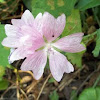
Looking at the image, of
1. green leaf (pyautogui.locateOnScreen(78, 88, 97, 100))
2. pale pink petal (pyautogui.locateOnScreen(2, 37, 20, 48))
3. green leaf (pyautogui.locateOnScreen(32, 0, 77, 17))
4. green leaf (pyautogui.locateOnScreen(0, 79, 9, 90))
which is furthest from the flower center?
green leaf (pyautogui.locateOnScreen(0, 79, 9, 90))

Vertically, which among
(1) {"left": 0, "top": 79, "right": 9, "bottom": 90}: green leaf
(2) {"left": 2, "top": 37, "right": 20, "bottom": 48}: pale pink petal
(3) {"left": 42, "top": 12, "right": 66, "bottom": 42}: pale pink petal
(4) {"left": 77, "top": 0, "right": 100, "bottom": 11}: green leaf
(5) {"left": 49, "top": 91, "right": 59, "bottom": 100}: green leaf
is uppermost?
(4) {"left": 77, "top": 0, "right": 100, "bottom": 11}: green leaf

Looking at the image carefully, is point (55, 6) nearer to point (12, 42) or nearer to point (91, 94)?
point (12, 42)

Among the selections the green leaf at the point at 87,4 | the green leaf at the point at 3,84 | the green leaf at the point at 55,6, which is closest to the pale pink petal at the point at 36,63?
the green leaf at the point at 55,6

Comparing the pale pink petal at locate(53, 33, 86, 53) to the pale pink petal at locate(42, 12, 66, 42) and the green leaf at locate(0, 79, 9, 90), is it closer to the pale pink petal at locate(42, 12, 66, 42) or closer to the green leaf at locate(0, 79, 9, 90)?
the pale pink petal at locate(42, 12, 66, 42)

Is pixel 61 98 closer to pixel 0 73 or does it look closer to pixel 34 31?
pixel 0 73

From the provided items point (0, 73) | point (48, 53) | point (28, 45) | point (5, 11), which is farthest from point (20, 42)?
point (5, 11)

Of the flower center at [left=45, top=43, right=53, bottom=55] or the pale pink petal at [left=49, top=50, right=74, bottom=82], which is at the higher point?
the flower center at [left=45, top=43, right=53, bottom=55]

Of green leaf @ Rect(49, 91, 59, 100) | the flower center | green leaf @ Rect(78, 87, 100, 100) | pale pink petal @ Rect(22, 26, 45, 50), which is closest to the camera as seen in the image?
pale pink petal @ Rect(22, 26, 45, 50)

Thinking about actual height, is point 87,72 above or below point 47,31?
below
